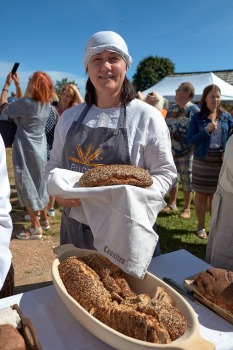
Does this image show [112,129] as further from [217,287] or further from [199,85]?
[199,85]

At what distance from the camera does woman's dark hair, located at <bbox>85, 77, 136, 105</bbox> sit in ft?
5.58

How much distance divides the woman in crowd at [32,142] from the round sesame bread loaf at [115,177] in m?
2.68

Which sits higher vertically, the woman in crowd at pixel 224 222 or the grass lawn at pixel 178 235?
the woman in crowd at pixel 224 222

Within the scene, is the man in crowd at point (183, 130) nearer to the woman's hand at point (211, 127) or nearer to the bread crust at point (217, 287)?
the woman's hand at point (211, 127)

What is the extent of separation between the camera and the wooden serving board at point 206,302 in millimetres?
1162

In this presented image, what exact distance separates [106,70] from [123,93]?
19 cm

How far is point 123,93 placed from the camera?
171 cm

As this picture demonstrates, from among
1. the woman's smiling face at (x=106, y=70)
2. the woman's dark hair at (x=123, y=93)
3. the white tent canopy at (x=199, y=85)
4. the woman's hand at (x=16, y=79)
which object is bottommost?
the woman's dark hair at (x=123, y=93)

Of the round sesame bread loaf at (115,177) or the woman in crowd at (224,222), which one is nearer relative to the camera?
the round sesame bread loaf at (115,177)

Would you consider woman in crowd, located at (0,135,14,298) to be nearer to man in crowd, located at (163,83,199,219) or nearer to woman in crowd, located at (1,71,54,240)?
woman in crowd, located at (1,71,54,240)

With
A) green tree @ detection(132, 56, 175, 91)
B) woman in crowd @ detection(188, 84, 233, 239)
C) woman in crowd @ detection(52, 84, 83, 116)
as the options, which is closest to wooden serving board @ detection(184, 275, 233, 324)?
woman in crowd @ detection(188, 84, 233, 239)

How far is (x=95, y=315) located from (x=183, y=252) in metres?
0.80

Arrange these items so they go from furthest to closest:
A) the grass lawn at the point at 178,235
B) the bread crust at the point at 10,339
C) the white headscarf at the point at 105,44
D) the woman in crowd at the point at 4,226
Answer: the grass lawn at the point at 178,235 → the white headscarf at the point at 105,44 → the woman in crowd at the point at 4,226 → the bread crust at the point at 10,339

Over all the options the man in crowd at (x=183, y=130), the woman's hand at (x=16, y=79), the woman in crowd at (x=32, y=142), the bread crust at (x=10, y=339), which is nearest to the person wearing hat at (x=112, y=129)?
the bread crust at (x=10, y=339)
